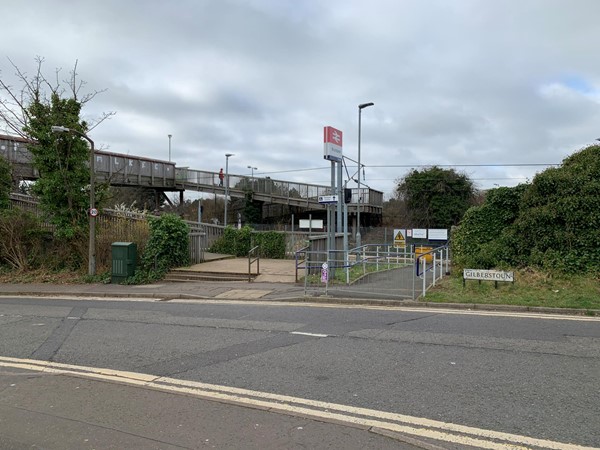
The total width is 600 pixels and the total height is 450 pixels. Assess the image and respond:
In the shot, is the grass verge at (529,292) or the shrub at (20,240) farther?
the shrub at (20,240)

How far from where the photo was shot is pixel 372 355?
667 cm

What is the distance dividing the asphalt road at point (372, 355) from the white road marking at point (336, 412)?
130 millimetres

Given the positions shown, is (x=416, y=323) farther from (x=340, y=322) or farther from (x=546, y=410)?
(x=546, y=410)

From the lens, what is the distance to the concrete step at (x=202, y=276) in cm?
1740

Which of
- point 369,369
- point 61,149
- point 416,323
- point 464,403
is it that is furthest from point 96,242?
point 464,403

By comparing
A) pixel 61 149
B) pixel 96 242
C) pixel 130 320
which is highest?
pixel 61 149

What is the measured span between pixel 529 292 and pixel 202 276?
11.4 metres

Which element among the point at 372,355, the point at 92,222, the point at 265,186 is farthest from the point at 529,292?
the point at 265,186

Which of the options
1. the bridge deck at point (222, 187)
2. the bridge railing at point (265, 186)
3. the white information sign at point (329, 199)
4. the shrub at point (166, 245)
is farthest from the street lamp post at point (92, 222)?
the bridge railing at point (265, 186)

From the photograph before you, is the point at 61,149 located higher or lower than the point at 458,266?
higher

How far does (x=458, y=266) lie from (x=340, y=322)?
29.2 ft

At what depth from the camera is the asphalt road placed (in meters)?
4.68

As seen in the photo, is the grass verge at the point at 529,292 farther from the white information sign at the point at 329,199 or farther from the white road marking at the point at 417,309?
the white information sign at the point at 329,199

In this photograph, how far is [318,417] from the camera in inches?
173
